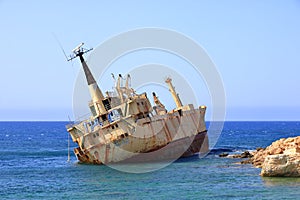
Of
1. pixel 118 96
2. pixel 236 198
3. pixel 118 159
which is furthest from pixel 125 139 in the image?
pixel 236 198

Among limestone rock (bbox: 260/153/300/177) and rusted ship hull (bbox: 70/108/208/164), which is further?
rusted ship hull (bbox: 70/108/208/164)

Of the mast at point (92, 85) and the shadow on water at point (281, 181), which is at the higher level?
the mast at point (92, 85)

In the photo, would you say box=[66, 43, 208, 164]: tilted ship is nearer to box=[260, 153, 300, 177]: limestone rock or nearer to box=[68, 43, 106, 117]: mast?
box=[68, 43, 106, 117]: mast

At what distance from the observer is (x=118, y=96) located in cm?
4188

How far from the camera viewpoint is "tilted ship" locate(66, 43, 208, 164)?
3834 cm

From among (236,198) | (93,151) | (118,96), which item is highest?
(118,96)

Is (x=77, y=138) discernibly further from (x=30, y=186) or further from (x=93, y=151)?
(x=30, y=186)

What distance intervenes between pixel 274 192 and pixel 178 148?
1731cm

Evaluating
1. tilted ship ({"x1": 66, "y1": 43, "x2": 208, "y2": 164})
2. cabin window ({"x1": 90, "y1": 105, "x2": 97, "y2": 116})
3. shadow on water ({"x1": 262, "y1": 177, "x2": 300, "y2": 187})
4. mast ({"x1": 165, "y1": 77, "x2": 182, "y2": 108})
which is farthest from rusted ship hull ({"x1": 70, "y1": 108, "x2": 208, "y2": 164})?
shadow on water ({"x1": 262, "y1": 177, "x2": 300, "y2": 187})

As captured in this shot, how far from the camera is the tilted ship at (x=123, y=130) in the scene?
126 ft

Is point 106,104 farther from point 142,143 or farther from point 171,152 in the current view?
point 171,152

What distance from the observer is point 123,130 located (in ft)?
125

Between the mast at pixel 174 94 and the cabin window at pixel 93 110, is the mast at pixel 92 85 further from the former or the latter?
the mast at pixel 174 94

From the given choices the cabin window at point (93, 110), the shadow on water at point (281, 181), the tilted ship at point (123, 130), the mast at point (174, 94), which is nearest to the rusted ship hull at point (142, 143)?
the tilted ship at point (123, 130)
